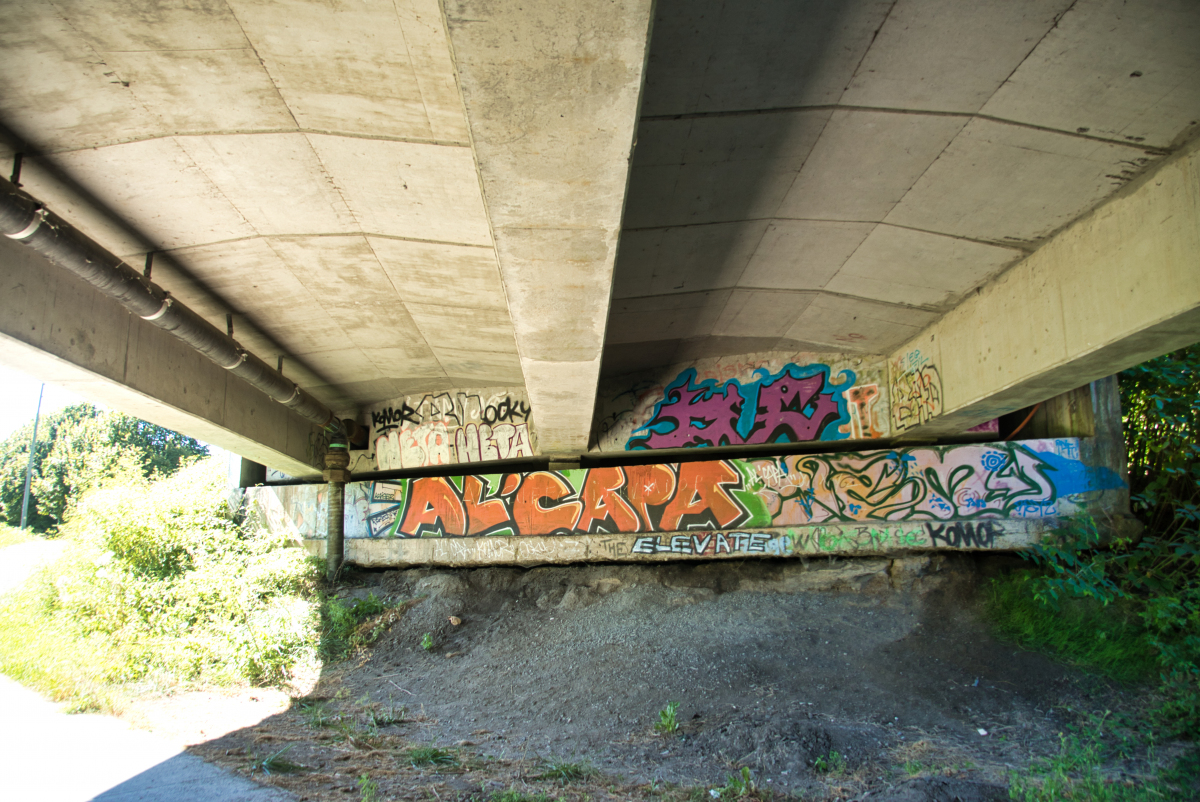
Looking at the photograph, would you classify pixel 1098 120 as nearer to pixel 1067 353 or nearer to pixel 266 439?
pixel 1067 353

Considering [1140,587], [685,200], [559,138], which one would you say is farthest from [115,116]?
[1140,587]

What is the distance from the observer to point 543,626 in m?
9.39

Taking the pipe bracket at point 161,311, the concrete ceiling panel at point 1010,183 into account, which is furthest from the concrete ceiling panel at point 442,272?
the concrete ceiling panel at point 1010,183

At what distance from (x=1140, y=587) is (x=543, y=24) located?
32.9 ft

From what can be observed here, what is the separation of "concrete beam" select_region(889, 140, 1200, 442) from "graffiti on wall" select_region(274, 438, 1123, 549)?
1.82 m

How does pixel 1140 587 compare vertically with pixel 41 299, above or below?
below

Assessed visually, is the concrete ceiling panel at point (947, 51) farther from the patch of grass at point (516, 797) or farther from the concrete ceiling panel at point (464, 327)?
the patch of grass at point (516, 797)

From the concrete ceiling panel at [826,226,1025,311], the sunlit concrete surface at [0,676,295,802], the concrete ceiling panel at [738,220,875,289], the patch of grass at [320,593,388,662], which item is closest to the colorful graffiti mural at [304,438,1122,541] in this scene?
the patch of grass at [320,593,388,662]

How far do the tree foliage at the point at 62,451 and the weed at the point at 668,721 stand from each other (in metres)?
29.9

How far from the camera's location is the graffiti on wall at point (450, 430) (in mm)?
11266

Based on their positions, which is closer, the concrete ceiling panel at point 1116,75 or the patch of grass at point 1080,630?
the concrete ceiling panel at point 1116,75

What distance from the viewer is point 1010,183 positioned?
5.14 m

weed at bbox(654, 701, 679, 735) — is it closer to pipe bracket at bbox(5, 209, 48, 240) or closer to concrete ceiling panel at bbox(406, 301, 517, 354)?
concrete ceiling panel at bbox(406, 301, 517, 354)

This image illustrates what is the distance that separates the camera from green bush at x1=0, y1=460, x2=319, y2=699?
8.12 metres
